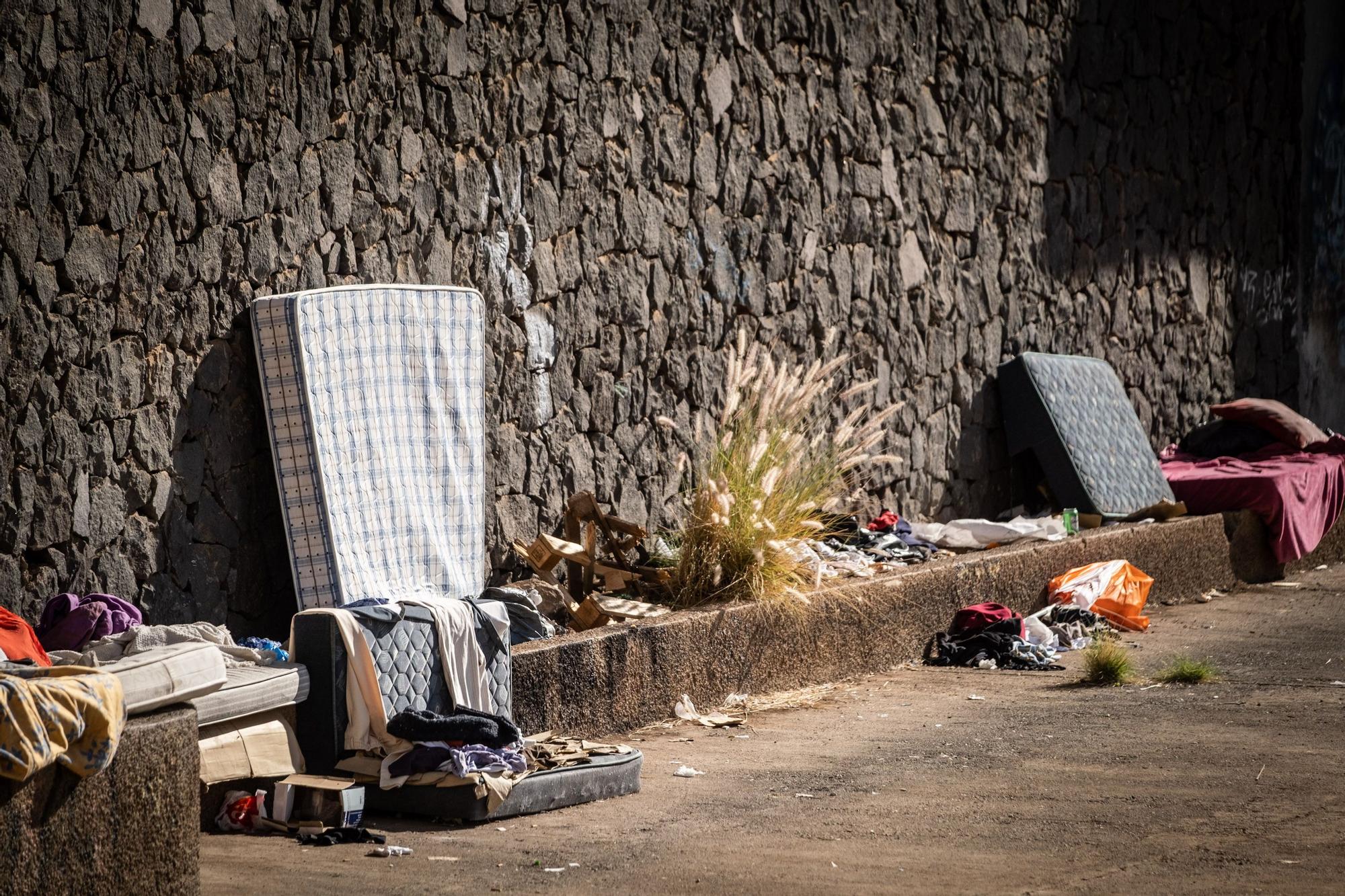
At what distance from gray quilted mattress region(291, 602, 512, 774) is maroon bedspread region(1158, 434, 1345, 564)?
5778mm

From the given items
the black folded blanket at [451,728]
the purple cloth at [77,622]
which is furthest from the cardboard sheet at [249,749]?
the purple cloth at [77,622]

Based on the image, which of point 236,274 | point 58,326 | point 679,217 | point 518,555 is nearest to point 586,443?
point 518,555

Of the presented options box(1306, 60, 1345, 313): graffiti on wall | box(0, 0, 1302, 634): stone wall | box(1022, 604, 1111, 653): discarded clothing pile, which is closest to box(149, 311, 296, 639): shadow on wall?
box(0, 0, 1302, 634): stone wall

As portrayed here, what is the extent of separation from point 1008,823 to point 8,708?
2325 mm

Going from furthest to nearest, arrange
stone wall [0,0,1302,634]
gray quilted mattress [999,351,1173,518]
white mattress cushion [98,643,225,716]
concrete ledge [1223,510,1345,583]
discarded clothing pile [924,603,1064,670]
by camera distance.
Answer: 1. concrete ledge [1223,510,1345,583]
2. gray quilted mattress [999,351,1173,518]
3. discarded clothing pile [924,603,1064,670]
4. stone wall [0,0,1302,634]
5. white mattress cushion [98,643,225,716]

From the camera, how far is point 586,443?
6.02 m

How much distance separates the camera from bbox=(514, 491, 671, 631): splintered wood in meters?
5.39

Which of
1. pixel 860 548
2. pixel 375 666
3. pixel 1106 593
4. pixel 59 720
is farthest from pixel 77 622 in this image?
pixel 1106 593

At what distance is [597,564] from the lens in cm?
558

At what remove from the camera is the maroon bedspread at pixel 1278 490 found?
856cm

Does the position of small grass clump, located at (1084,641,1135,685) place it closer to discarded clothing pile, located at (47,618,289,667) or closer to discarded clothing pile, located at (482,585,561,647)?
discarded clothing pile, located at (482,585,561,647)

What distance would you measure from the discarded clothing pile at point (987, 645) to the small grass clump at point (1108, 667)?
0.32 metres

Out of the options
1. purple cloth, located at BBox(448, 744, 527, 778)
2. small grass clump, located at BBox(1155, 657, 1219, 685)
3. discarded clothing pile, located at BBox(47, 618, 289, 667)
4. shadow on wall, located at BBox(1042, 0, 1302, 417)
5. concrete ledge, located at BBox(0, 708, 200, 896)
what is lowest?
small grass clump, located at BBox(1155, 657, 1219, 685)

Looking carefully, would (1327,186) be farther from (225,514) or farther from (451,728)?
(451,728)
